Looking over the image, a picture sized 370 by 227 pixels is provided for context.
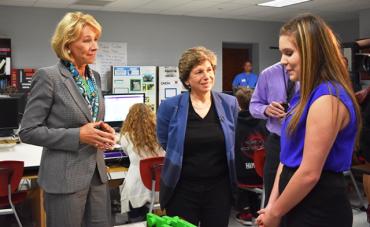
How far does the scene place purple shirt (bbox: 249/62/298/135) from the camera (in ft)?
7.98

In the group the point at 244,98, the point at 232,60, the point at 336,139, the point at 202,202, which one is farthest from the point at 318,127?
the point at 232,60

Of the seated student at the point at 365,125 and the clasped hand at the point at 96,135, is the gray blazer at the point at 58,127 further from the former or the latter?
the seated student at the point at 365,125

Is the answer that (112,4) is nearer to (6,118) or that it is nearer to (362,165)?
(6,118)

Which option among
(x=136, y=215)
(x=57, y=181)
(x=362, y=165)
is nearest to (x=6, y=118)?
(x=136, y=215)

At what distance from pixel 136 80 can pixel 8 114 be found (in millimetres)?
4697

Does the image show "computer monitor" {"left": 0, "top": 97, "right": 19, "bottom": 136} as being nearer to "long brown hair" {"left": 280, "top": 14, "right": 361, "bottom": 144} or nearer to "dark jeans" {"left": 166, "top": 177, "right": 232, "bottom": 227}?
"dark jeans" {"left": 166, "top": 177, "right": 232, "bottom": 227}

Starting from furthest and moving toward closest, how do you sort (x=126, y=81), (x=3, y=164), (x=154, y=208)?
(x=126, y=81) → (x=154, y=208) → (x=3, y=164)

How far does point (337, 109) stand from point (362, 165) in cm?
318

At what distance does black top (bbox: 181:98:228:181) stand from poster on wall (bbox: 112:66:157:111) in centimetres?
622

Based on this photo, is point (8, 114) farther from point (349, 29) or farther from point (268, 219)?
point (349, 29)

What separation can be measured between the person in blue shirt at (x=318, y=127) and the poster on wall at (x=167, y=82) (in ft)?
24.4

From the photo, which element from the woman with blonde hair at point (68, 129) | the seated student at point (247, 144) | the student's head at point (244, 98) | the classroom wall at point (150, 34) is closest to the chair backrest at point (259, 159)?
the seated student at point (247, 144)

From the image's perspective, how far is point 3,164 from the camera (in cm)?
298

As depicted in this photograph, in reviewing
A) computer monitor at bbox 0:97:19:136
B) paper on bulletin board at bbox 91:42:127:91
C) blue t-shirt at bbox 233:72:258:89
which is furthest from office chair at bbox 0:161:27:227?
blue t-shirt at bbox 233:72:258:89
